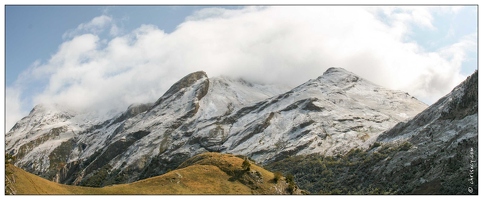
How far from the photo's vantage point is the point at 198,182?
108 meters

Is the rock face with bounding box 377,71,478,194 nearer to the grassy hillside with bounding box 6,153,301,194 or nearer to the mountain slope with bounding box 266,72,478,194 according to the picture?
the mountain slope with bounding box 266,72,478,194

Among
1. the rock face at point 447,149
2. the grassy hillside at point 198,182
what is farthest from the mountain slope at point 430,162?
the grassy hillside at point 198,182

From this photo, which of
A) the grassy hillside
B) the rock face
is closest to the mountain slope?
the rock face

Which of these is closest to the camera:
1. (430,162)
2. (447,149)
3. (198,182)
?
(198,182)

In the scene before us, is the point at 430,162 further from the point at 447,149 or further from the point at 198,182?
the point at 198,182

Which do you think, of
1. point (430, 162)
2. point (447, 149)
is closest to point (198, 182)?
point (430, 162)

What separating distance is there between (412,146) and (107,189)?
405 ft

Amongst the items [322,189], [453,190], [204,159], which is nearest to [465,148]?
[453,190]

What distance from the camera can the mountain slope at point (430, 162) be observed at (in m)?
124

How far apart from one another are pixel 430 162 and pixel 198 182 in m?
81.4

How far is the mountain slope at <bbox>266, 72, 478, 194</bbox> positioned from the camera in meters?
124

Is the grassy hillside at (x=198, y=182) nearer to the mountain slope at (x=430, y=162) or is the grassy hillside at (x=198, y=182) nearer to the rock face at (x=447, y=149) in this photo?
the rock face at (x=447, y=149)

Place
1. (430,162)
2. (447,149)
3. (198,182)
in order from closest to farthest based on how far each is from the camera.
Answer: (198,182) < (447,149) < (430,162)

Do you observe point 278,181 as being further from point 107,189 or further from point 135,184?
point 107,189
